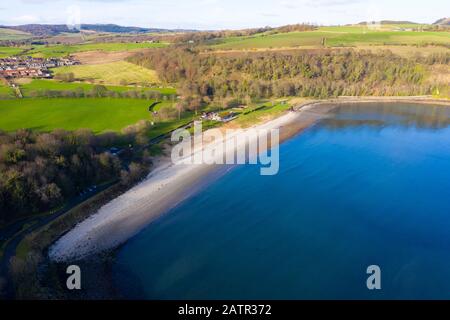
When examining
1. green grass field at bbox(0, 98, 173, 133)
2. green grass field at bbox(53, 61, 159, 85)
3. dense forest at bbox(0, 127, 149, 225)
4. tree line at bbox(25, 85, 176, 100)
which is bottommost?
dense forest at bbox(0, 127, 149, 225)

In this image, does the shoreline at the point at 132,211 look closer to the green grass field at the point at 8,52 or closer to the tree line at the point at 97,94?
the tree line at the point at 97,94

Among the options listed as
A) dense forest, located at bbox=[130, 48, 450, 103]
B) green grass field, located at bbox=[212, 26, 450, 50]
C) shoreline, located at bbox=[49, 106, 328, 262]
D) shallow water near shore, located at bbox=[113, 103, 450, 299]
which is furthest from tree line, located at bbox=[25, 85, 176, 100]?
green grass field, located at bbox=[212, 26, 450, 50]

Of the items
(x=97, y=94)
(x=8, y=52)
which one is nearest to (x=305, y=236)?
(x=97, y=94)

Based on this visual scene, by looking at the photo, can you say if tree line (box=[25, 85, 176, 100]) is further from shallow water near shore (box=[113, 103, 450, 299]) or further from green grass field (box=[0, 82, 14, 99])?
shallow water near shore (box=[113, 103, 450, 299])

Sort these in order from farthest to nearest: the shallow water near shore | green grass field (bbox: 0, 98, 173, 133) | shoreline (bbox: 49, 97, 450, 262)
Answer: green grass field (bbox: 0, 98, 173, 133) < shoreline (bbox: 49, 97, 450, 262) < the shallow water near shore
